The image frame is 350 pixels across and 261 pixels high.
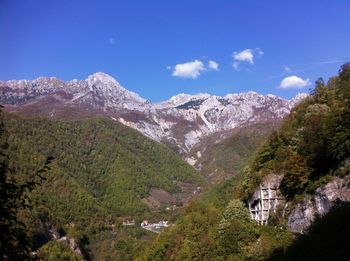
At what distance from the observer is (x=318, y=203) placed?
143 feet

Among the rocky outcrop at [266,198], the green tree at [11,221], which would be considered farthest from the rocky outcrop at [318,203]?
the green tree at [11,221]

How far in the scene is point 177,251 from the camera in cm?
8019

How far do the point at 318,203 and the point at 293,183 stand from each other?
7.41 m

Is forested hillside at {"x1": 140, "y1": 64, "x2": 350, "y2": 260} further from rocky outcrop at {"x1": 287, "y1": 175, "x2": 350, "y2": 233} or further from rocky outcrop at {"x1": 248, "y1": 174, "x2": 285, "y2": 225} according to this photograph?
rocky outcrop at {"x1": 248, "y1": 174, "x2": 285, "y2": 225}

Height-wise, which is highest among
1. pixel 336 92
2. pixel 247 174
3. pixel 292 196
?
pixel 336 92

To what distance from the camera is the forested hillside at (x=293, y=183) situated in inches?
1132

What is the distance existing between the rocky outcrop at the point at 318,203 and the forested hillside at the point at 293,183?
3.02 ft

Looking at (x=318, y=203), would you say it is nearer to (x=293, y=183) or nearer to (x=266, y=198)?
(x=293, y=183)

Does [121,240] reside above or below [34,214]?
below

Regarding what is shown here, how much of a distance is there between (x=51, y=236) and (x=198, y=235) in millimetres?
123187

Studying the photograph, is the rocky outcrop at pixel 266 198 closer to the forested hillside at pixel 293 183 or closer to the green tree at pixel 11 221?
the forested hillside at pixel 293 183

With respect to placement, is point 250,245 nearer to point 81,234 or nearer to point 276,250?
point 276,250

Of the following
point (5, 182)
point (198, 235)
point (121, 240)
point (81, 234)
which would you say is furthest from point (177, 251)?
point (81, 234)

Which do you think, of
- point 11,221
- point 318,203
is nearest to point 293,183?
point 318,203
